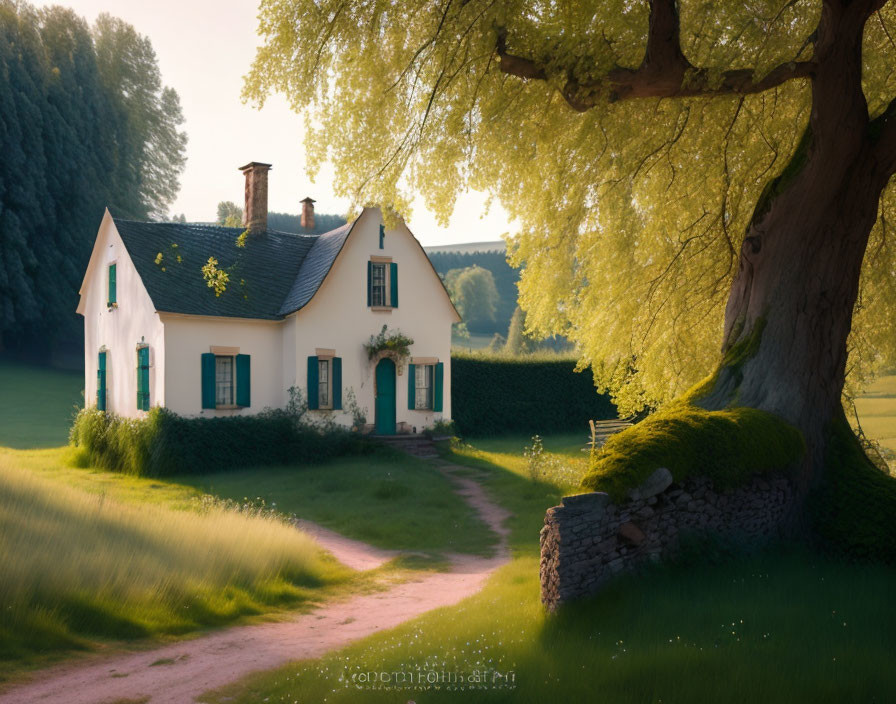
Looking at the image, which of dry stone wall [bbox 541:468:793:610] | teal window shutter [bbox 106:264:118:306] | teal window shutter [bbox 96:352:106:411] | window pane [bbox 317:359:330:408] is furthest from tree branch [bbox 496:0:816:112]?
teal window shutter [bbox 96:352:106:411]

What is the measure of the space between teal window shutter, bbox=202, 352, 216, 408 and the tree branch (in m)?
13.8

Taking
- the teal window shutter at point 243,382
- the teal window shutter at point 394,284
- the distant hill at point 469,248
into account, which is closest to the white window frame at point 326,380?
the teal window shutter at point 243,382

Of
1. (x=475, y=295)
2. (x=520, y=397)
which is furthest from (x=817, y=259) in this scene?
(x=475, y=295)

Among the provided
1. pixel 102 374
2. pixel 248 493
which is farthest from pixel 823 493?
pixel 102 374

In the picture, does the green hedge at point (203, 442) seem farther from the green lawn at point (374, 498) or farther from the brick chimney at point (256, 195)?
the brick chimney at point (256, 195)

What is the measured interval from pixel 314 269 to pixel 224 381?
4.38 m

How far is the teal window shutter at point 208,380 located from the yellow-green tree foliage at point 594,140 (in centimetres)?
1017

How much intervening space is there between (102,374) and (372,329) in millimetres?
8497

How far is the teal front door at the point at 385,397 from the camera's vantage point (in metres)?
24.2

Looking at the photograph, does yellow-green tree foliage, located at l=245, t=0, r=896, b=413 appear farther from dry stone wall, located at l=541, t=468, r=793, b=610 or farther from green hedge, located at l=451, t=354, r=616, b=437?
green hedge, located at l=451, t=354, r=616, b=437

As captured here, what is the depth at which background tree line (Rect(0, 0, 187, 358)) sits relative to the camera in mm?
Result: 37344

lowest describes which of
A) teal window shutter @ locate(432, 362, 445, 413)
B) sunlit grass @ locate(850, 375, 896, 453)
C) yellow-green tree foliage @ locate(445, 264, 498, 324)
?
sunlit grass @ locate(850, 375, 896, 453)

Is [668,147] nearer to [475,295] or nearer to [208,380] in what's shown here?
[208,380]

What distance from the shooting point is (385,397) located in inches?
958
